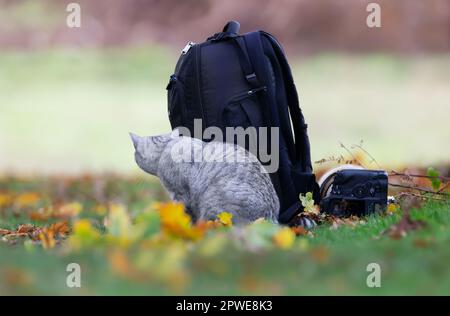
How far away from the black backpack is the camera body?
26 centimetres

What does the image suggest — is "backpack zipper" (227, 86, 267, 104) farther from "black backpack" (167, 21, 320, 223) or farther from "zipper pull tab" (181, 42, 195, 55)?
"zipper pull tab" (181, 42, 195, 55)

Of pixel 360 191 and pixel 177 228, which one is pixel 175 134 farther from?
pixel 177 228

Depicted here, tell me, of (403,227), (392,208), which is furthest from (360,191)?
(403,227)

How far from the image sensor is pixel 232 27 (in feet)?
15.5

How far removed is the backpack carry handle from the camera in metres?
4.71

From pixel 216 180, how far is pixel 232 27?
1.23 m

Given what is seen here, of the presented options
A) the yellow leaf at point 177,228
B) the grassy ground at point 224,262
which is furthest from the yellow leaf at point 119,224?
the yellow leaf at point 177,228

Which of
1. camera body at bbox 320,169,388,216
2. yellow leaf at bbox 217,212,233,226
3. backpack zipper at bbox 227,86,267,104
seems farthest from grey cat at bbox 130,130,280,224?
camera body at bbox 320,169,388,216

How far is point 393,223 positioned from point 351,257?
3.33 ft

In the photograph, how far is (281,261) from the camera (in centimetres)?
263

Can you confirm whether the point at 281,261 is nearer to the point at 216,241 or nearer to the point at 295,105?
the point at 216,241
